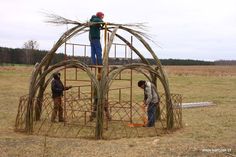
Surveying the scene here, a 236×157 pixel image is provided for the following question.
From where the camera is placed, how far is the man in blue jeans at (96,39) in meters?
12.8

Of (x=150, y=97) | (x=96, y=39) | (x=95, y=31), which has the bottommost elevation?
(x=150, y=97)

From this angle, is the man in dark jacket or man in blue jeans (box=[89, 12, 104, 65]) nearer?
man in blue jeans (box=[89, 12, 104, 65])

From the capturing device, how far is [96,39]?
Result: 42.7 ft

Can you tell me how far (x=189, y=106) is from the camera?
18078mm

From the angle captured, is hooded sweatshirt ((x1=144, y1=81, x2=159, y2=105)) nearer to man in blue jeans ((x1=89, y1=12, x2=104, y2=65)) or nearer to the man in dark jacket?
man in blue jeans ((x1=89, y1=12, x2=104, y2=65))

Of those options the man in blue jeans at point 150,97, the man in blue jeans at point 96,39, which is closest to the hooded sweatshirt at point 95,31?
the man in blue jeans at point 96,39

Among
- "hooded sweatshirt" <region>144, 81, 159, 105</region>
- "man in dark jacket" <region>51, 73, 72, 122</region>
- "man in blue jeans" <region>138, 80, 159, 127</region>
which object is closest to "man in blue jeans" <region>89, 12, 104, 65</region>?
"man in dark jacket" <region>51, 73, 72, 122</region>

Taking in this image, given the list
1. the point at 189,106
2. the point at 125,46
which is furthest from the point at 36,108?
the point at 189,106

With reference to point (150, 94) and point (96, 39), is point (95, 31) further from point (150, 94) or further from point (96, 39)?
point (150, 94)

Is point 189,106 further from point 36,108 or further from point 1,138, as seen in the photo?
point 1,138

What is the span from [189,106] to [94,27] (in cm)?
719

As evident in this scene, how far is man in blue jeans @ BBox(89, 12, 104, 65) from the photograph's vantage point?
12.8 metres


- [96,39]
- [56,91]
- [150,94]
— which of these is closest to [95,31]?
[96,39]

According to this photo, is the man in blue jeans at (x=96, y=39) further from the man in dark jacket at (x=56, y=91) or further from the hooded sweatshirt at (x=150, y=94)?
the hooded sweatshirt at (x=150, y=94)
